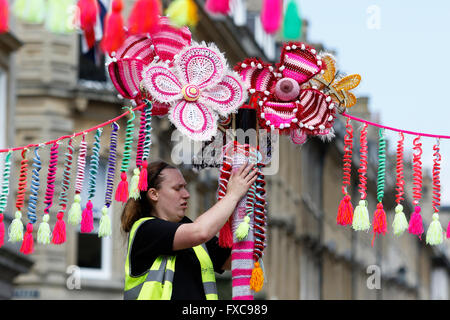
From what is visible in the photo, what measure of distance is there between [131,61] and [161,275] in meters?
1.27

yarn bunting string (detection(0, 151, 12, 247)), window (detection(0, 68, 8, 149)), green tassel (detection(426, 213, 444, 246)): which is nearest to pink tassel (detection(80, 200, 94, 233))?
yarn bunting string (detection(0, 151, 12, 247))

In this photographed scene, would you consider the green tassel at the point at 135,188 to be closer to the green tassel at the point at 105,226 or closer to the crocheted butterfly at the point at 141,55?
the green tassel at the point at 105,226

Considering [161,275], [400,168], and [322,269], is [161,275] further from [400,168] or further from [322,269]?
[322,269]

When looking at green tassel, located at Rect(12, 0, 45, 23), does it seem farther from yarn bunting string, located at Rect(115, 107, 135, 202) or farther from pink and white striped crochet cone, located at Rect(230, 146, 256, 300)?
pink and white striped crochet cone, located at Rect(230, 146, 256, 300)

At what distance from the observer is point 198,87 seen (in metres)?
6.58

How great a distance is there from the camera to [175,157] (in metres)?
6.79

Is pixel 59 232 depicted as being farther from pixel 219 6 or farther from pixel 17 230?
pixel 219 6

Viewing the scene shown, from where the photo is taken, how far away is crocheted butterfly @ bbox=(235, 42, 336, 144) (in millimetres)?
6645

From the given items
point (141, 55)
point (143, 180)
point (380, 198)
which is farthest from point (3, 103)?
point (380, 198)

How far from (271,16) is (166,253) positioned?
157 cm

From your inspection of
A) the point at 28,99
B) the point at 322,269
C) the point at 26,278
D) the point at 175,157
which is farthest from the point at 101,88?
the point at 322,269

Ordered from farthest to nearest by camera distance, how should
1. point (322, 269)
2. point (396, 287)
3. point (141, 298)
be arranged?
point (396, 287), point (322, 269), point (141, 298)

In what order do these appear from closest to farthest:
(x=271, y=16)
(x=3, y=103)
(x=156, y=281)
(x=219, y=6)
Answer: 1. (x=219, y=6)
2. (x=271, y=16)
3. (x=156, y=281)
4. (x=3, y=103)

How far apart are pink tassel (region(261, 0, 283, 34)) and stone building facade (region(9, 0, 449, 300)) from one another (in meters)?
2.09
